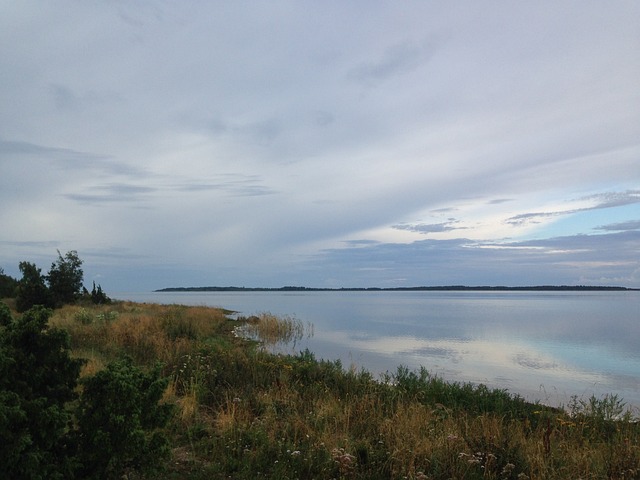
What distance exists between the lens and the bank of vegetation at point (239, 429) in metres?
4.45

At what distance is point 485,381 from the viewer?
→ 18.7 m

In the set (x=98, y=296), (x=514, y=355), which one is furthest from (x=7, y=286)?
(x=514, y=355)

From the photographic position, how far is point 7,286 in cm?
4156

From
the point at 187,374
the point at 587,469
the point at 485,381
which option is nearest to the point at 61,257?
the point at 187,374

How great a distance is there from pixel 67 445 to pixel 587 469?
6.53 m

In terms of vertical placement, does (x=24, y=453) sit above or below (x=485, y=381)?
above

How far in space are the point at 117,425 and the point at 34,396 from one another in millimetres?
879

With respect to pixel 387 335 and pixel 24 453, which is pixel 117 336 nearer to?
pixel 24 453

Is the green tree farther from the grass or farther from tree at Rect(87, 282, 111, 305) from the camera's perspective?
the grass

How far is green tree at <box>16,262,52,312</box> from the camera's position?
31.7m

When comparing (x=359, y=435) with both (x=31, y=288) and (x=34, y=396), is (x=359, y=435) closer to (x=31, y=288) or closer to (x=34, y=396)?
(x=34, y=396)

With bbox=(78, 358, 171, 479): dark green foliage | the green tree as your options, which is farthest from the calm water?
the green tree

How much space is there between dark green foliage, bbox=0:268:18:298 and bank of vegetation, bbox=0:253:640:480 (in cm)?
3682

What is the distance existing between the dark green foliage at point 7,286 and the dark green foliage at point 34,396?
41.1 metres
